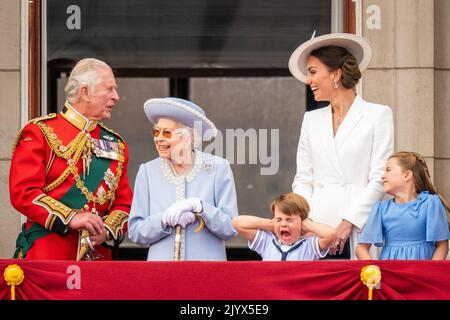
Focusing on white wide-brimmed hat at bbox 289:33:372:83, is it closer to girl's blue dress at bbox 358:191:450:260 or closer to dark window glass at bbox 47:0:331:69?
girl's blue dress at bbox 358:191:450:260

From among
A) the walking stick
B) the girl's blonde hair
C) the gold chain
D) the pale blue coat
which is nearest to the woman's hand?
the girl's blonde hair

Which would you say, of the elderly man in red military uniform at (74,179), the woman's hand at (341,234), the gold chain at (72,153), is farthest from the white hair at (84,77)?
the woman's hand at (341,234)

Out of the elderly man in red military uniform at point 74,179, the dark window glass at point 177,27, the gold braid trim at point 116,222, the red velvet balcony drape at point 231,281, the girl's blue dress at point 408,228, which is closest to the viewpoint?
the red velvet balcony drape at point 231,281

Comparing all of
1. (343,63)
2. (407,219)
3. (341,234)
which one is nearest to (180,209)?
(341,234)

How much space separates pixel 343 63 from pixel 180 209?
1270mm

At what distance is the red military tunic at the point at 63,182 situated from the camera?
7160mm

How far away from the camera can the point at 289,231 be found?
7.10 metres

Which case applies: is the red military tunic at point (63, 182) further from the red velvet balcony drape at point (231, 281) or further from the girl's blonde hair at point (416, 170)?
the girl's blonde hair at point (416, 170)

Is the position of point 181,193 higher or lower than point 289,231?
higher

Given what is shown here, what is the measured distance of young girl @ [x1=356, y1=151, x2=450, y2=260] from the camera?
693 cm

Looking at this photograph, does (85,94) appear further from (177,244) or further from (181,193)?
(177,244)

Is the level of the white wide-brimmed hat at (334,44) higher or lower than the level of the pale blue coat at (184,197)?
higher

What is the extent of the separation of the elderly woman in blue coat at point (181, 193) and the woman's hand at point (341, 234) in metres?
0.56

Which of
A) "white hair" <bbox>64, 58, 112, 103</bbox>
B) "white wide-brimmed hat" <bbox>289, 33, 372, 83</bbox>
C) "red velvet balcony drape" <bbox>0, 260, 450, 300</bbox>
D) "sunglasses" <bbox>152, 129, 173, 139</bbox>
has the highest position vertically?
"white wide-brimmed hat" <bbox>289, 33, 372, 83</bbox>
